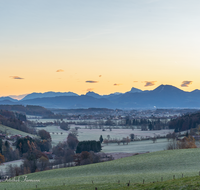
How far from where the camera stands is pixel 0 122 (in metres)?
155

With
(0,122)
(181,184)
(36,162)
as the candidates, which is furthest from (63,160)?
(0,122)

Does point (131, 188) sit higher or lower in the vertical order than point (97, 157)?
higher

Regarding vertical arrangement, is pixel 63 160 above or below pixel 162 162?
below

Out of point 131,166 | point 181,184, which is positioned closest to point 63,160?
point 131,166

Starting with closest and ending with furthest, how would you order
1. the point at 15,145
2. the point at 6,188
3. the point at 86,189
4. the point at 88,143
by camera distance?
the point at 86,189 → the point at 6,188 → the point at 88,143 → the point at 15,145

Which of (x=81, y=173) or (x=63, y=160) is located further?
(x=63, y=160)

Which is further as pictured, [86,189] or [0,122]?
[0,122]

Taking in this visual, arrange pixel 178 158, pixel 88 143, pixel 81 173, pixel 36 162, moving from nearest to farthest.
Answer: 1. pixel 81 173
2. pixel 178 158
3. pixel 36 162
4. pixel 88 143

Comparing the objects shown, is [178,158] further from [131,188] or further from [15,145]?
[15,145]

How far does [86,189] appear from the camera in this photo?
2247cm

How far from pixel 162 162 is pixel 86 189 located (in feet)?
75.3

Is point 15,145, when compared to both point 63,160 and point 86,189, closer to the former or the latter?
point 63,160

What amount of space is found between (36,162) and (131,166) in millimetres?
29774

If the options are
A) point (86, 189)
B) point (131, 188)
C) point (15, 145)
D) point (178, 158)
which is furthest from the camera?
point (15, 145)
